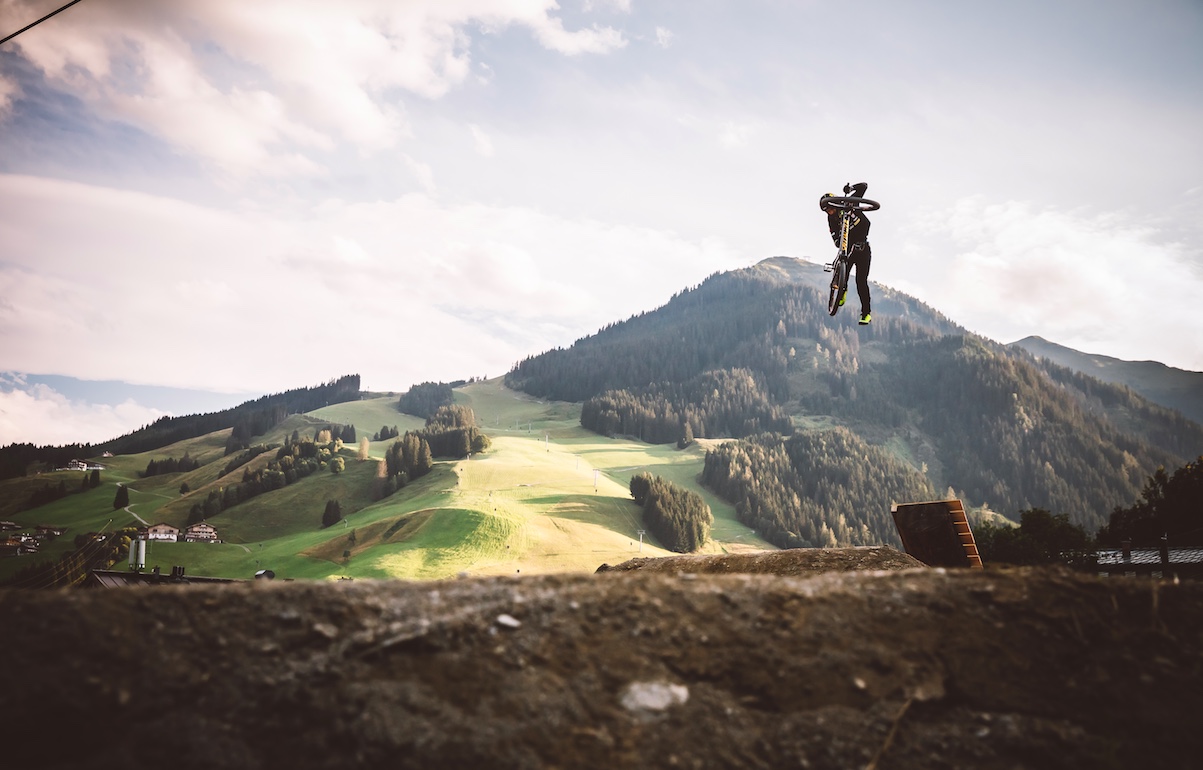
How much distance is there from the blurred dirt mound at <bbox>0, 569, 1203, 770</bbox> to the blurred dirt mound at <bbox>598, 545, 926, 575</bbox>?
5.90 m

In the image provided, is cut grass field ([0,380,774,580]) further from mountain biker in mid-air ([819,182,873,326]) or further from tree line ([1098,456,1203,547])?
mountain biker in mid-air ([819,182,873,326])

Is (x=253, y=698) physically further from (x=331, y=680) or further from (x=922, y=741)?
(x=922, y=741)

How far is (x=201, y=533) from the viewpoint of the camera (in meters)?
160

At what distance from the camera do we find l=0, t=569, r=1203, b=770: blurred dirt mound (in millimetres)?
3748

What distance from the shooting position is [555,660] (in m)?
4.28

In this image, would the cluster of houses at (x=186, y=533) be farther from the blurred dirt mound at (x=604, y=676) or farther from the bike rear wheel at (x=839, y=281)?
the blurred dirt mound at (x=604, y=676)

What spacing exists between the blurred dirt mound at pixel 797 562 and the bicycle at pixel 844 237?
17.3ft

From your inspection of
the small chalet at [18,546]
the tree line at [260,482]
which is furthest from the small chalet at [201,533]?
the small chalet at [18,546]

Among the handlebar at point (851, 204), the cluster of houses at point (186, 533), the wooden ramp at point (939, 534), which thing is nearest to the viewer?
the wooden ramp at point (939, 534)

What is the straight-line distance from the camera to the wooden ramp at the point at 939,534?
36.3 feet

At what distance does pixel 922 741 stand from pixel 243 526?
19017 centimetres

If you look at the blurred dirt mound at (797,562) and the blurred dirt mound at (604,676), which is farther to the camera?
the blurred dirt mound at (797,562)

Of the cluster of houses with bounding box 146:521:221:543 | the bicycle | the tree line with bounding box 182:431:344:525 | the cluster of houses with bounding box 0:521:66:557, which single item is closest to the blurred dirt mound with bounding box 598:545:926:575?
the bicycle

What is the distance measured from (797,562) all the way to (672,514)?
470ft
